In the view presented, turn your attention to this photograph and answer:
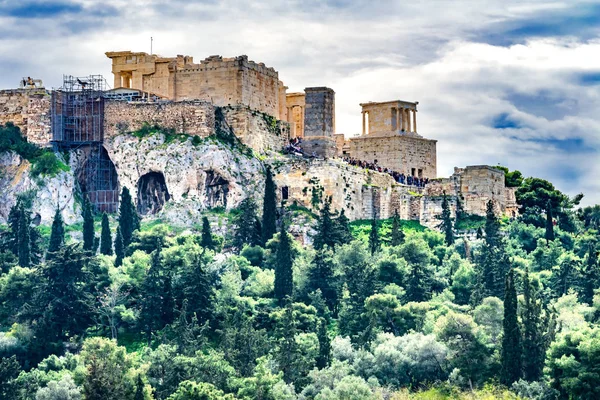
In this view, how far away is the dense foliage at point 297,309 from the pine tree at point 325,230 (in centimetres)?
10

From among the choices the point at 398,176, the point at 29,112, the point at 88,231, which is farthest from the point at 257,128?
the point at 29,112

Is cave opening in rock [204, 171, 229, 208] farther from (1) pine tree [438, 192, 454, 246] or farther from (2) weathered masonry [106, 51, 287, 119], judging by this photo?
(1) pine tree [438, 192, 454, 246]

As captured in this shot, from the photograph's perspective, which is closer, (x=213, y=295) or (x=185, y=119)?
(x=213, y=295)

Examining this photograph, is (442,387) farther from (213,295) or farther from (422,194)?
(422,194)

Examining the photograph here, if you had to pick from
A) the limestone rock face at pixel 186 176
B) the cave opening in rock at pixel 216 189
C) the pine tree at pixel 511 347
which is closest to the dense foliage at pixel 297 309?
the pine tree at pixel 511 347

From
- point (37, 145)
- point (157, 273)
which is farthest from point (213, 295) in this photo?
point (37, 145)

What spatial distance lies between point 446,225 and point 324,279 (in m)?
11.5

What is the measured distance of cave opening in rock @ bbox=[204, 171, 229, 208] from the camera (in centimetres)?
9138

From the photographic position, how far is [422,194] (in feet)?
318

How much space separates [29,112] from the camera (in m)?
94.4

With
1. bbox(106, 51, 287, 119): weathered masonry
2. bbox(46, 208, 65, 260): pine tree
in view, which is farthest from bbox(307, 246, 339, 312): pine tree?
bbox(106, 51, 287, 119): weathered masonry

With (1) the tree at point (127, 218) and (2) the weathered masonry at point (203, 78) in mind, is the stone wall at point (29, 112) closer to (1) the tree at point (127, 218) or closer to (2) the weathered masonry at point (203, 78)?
(2) the weathered masonry at point (203, 78)

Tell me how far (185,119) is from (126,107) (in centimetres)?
344

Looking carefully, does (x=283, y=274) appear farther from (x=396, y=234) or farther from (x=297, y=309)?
(x=396, y=234)
